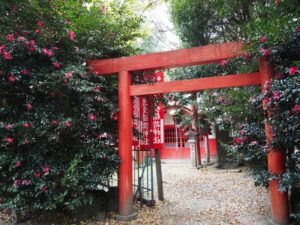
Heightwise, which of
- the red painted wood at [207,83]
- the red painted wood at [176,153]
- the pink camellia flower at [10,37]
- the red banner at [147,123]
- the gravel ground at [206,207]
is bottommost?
the gravel ground at [206,207]

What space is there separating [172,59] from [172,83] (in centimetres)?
52

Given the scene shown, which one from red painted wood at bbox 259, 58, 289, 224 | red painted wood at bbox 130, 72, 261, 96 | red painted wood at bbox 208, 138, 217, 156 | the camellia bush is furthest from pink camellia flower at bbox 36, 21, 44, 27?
red painted wood at bbox 208, 138, 217, 156

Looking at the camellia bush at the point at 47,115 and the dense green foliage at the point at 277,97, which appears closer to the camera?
the dense green foliage at the point at 277,97

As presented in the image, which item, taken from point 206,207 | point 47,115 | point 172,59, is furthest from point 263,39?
point 206,207

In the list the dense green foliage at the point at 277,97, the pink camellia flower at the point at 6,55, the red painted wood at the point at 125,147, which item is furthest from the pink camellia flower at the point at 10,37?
the dense green foliage at the point at 277,97

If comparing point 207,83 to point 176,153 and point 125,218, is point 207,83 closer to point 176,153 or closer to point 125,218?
point 125,218

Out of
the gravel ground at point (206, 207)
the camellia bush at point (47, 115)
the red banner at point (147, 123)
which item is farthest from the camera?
the red banner at point (147, 123)

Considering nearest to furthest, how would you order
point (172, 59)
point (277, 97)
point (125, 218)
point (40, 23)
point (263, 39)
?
point (277, 97) → point (263, 39) → point (40, 23) → point (125, 218) → point (172, 59)

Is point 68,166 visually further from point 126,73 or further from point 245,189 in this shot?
point 245,189

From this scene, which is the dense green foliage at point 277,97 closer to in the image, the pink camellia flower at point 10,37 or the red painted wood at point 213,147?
the pink camellia flower at point 10,37

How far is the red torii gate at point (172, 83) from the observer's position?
4.24 metres

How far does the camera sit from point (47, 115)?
4.29 meters

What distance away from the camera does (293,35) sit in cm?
379

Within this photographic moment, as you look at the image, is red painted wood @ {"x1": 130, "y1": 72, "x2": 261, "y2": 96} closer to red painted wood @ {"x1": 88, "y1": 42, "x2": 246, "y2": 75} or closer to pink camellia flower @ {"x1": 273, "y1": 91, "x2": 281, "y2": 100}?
red painted wood @ {"x1": 88, "y1": 42, "x2": 246, "y2": 75}
